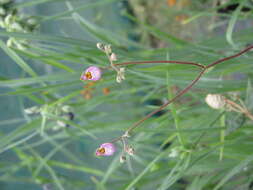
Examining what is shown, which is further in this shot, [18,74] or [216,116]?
[18,74]

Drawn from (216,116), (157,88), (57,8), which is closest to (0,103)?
(57,8)

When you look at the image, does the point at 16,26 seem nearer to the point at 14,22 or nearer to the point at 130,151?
the point at 14,22

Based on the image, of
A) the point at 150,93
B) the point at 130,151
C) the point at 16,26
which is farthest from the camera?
the point at 150,93

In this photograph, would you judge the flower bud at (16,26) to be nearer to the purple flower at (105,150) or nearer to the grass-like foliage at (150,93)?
the grass-like foliage at (150,93)

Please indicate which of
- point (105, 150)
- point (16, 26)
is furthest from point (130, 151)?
point (16, 26)

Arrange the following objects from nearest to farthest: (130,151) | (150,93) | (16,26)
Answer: (130,151) < (16,26) < (150,93)

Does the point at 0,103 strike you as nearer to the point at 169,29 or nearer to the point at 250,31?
the point at 250,31

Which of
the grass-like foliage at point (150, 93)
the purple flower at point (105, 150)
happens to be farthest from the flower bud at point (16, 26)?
the purple flower at point (105, 150)

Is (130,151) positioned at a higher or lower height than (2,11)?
lower

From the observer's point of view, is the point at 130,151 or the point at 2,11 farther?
the point at 2,11
